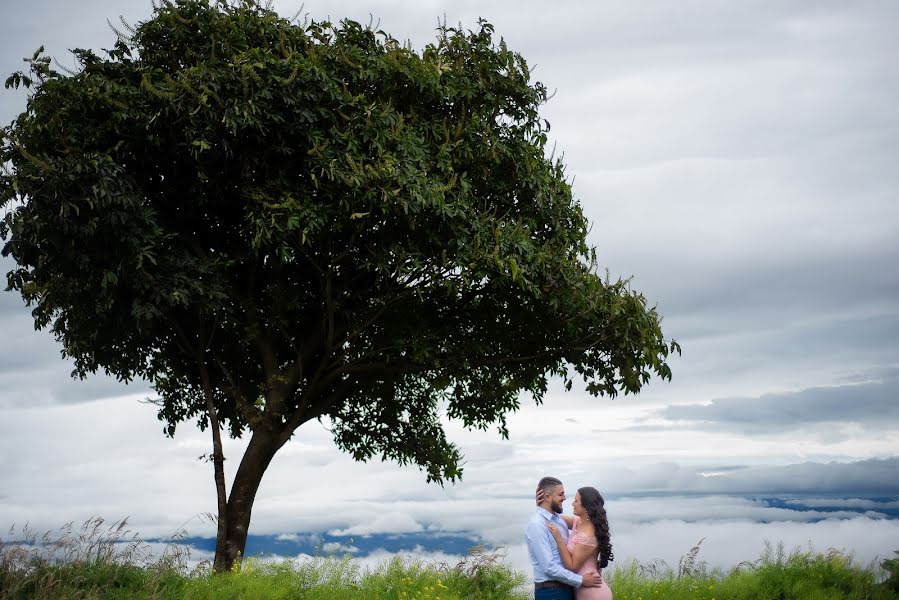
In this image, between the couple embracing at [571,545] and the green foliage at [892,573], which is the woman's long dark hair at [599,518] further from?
the green foliage at [892,573]

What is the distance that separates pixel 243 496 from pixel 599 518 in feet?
32.9

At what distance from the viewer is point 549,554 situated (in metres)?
9.66

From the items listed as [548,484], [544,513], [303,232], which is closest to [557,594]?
[544,513]

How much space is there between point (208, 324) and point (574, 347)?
25.7ft

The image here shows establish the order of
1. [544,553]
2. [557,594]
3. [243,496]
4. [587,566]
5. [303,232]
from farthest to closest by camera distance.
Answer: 1. [243,496]
2. [303,232]
3. [587,566]
4. [557,594]
5. [544,553]

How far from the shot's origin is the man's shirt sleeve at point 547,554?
960 centimetres

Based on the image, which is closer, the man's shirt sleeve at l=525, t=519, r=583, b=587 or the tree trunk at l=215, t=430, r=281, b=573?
the man's shirt sleeve at l=525, t=519, r=583, b=587

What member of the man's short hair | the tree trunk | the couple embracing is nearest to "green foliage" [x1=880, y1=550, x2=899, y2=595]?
the couple embracing

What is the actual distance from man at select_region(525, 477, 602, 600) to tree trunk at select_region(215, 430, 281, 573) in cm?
915

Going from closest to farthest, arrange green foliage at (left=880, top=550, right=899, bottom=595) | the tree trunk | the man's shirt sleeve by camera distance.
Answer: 1. the man's shirt sleeve
2. green foliage at (left=880, top=550, right=899, bottom=595)
3. the tree trunk

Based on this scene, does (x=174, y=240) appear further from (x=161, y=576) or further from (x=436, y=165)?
(x=161, y=576)

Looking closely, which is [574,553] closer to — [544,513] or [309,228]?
[544,513]

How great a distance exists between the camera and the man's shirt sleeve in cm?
960

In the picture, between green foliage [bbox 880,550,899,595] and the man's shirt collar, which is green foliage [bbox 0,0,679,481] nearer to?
green foliage [bbox 880,550,899,595]
